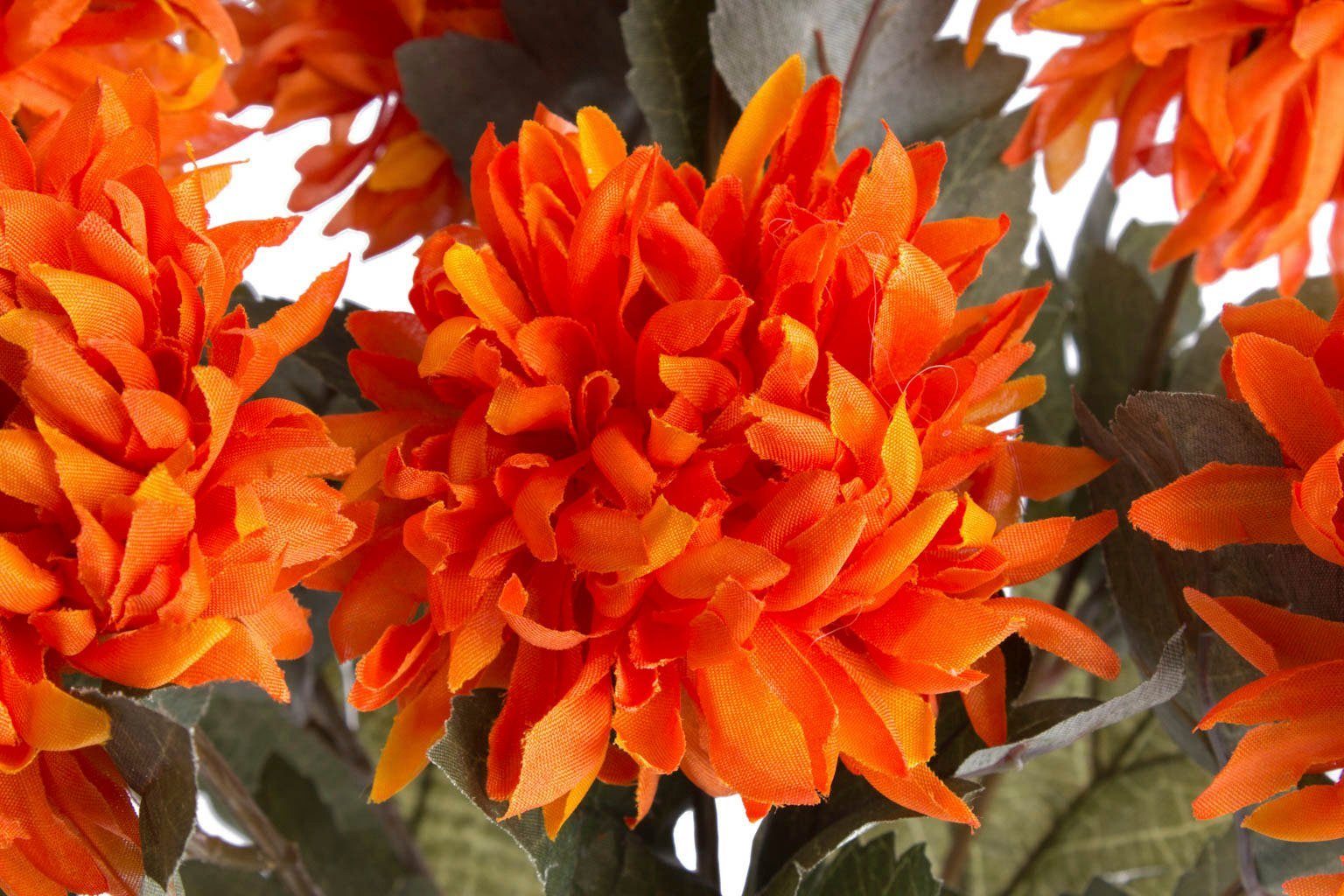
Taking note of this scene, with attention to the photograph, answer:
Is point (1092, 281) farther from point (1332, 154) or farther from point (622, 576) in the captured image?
point (622, 576)

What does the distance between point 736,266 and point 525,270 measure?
0.14 ft

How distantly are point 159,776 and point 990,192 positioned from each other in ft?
0.92

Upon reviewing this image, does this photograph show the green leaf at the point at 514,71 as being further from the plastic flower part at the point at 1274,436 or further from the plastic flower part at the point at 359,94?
the plastic flower part at the point at 1274,436

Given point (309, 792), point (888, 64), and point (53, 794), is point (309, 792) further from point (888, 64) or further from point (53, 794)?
point (888, 64)

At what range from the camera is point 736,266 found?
0.95ft

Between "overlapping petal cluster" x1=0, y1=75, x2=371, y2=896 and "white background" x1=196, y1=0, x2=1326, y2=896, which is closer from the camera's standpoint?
"overlapping petal cluster" x1=0, y1=75, x2=371, y2=896

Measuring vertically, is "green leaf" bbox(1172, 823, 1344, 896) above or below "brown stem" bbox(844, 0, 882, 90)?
below

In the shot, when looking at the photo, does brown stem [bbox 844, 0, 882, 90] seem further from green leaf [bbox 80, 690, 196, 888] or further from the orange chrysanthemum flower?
green leaf [bbox 80, 690, 196, 888]

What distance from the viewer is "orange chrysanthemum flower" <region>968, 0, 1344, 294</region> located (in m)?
0.36

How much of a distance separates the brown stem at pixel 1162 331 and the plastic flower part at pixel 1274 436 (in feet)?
0.53

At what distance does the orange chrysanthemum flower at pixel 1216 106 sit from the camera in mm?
358

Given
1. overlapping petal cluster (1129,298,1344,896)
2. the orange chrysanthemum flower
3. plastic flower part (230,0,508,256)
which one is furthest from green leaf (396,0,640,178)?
overlapping petal cluster (1129,298,1344,896)

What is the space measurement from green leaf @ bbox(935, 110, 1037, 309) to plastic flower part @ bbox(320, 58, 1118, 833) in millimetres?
119

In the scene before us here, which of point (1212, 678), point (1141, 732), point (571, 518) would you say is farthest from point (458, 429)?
point (1141, 732)
